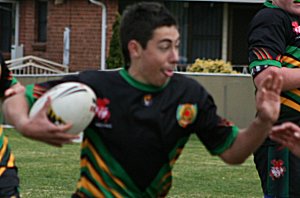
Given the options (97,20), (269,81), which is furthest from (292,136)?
(97,20)

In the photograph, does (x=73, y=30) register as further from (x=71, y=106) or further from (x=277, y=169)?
(x=71, y=106)

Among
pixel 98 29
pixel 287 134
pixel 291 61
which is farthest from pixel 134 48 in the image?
pixel 98 29

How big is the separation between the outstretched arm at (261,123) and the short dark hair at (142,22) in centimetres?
63

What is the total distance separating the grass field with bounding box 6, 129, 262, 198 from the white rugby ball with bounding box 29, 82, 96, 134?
604 centimetres

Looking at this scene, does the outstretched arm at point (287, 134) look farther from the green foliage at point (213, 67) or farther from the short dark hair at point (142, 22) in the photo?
the green foliage at point (213, 67)

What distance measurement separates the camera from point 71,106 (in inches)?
198

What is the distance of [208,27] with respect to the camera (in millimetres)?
27484

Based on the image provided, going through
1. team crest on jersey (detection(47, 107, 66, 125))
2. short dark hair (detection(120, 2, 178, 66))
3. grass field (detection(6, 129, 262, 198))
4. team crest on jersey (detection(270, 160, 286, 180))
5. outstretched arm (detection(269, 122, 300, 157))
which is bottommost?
grass field (detection(6, 129, 262, 198))

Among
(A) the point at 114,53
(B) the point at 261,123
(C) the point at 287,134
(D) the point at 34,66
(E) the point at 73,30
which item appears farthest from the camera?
(E) the point at 73,30

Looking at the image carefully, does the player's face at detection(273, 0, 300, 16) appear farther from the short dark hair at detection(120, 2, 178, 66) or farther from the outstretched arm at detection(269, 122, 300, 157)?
the short dark hair at detection(120, 2, 178, 66)

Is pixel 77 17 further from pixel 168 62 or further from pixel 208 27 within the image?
pixel 168 62

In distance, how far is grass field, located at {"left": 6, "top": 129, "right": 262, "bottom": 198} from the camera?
1163 centimetres

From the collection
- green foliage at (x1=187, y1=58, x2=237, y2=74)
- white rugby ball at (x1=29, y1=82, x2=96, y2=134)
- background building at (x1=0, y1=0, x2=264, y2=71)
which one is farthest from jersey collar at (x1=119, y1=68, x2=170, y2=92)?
background building at (x1=0, y1=0, x2=264, y2=71)

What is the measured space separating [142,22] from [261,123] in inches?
32.3
